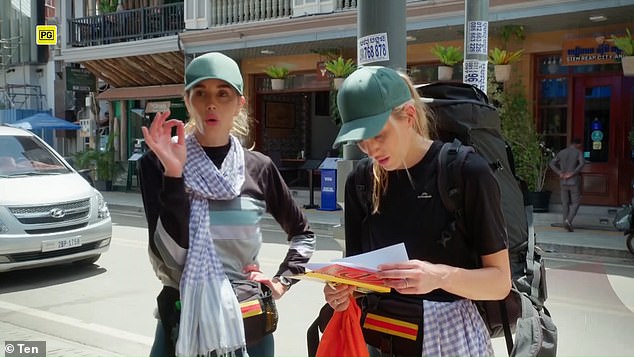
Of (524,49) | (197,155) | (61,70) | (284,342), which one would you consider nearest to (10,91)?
(61,70)

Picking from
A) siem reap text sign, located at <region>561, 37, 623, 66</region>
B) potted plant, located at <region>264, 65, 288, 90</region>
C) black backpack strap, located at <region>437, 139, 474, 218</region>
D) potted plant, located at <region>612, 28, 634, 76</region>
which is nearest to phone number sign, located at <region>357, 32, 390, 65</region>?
black backpack strap, located at <region>437, 139, 474, 218</region>

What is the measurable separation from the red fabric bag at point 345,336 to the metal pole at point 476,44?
404 cm

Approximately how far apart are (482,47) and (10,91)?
80.1ft

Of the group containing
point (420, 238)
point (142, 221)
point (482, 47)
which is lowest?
point (142, 221)

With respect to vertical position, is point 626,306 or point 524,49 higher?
point 524,49

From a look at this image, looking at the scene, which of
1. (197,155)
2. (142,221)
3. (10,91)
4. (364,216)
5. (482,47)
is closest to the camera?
(364,216)

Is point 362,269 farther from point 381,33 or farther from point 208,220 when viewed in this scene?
point 381,33

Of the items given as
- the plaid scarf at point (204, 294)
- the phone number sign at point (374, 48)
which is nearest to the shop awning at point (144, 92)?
the phone number sign at point (374, 48)

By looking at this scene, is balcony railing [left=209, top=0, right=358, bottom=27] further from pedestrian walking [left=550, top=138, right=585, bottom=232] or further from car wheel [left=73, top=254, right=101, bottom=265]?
car wheel [left=73, top=254, right=101, bottom=265]

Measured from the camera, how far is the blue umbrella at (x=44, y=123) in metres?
21.4

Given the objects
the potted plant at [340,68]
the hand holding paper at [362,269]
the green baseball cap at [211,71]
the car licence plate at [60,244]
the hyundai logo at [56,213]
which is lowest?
the car licence plate at [60,244]

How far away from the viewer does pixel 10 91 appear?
84.0 ft

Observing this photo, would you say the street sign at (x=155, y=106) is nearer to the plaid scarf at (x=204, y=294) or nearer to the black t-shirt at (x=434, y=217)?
the plaid scarf at (x=204, y=294)

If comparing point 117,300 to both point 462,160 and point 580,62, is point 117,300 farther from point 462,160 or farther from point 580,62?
point 580,62
